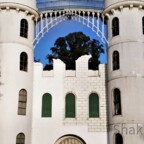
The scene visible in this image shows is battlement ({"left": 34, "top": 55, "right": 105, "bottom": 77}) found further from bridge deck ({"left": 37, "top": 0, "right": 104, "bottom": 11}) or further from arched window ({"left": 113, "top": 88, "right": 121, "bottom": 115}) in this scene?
bridge deck ({"left": 37, "top": 0, "right": 104, "bottom": 11})

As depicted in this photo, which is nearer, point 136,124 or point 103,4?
point 136,124

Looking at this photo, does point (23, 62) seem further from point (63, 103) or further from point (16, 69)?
point (63, 103)

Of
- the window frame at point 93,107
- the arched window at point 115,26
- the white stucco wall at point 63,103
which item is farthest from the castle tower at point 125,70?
the window frame at point 93,107

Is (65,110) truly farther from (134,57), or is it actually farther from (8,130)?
(134,57)

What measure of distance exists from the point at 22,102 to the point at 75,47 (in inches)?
640

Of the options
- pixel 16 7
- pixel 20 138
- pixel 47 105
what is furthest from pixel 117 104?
pixel 16 7

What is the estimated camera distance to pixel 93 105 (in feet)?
95.1

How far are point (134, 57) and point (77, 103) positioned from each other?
5.83 meters

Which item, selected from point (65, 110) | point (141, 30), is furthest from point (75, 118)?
point (141, 30)

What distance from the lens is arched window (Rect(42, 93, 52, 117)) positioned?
94.6 feet

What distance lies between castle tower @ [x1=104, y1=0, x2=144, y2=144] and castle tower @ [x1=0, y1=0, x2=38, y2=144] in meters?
6.47

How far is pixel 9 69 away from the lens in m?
27.8

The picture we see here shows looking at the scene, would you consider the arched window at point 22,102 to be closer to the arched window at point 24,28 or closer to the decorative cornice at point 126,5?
the arched window at point 24,28

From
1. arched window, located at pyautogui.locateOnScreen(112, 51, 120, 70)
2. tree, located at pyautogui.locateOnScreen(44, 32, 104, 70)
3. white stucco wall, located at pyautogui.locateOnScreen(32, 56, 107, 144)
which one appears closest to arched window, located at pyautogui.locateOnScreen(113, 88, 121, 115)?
white stucco wall, located at pyautogui.locateOnScreen(32, 56, 107, 144)
